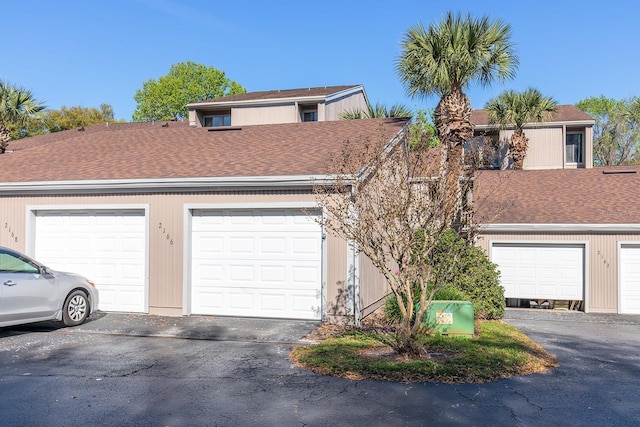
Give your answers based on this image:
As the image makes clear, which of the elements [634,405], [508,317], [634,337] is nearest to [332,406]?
[634,405]

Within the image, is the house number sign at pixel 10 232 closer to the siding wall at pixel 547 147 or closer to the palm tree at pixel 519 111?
the palm tree at pixel 519 111

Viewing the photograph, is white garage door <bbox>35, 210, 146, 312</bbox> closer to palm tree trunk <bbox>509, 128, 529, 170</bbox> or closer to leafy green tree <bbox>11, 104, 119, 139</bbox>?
palm tree trunk <bbox>509, 128, 529, 170</bbox>

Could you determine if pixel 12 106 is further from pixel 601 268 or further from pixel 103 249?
pixel 601 268

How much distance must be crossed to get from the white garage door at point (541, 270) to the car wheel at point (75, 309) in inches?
453

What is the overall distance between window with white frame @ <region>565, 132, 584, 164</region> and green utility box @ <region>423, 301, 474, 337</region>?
69.2 feet

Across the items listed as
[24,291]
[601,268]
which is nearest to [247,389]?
[24,291]

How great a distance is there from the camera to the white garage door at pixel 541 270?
51.3 feet

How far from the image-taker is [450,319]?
959 cm

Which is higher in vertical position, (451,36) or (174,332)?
(451,36)

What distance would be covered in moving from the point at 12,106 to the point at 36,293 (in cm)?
1537

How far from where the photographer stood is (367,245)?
8234 millimetres

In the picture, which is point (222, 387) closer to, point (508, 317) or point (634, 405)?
point (634, 405)

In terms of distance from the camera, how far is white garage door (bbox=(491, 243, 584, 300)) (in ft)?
51.3

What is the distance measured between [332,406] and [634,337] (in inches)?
317
